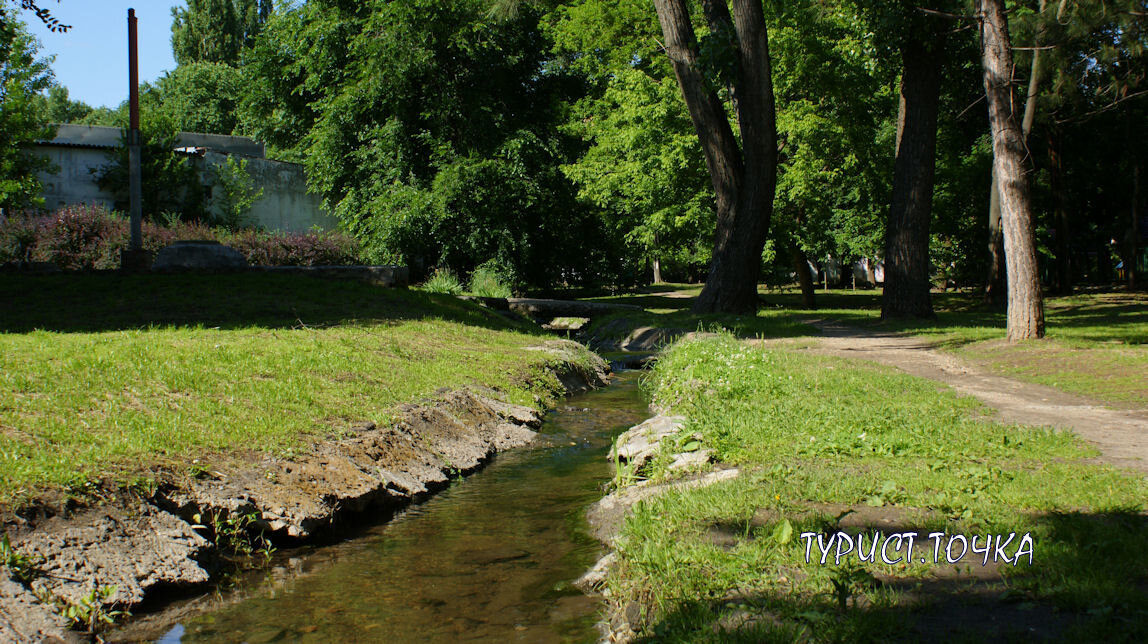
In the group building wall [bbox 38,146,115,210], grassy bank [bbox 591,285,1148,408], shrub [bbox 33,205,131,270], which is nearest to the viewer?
grassy bank [bbox 591,285,1148,408]

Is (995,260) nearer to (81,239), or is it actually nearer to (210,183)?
(81,239)

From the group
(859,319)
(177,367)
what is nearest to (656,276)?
(859,319)

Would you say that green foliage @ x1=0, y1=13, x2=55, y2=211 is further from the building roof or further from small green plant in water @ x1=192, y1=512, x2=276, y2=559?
small green plant in water @ x1=192, y1=512, x2=276, y2=559

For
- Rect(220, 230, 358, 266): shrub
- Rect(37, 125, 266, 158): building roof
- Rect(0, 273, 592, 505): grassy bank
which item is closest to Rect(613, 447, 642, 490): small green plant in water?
Rect(0, 273, 592, 505): grassy bank

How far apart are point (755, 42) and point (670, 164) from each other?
6573 mm

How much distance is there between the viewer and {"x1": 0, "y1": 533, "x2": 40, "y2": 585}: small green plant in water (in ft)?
13.7

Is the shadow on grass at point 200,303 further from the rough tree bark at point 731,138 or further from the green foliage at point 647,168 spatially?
the green foliage at point 647,168

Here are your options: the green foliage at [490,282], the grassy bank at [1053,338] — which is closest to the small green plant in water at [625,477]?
the grassy bank at [1053,338]

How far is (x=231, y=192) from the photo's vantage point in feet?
91.8

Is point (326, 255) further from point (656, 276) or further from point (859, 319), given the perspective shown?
point (656, 276)

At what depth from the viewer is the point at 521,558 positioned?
212 inches

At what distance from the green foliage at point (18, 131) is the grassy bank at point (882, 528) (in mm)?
27086

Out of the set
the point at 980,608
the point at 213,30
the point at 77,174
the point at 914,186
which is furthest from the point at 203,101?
the point at 980,608

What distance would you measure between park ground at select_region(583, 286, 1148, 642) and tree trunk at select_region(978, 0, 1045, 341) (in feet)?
10.3
